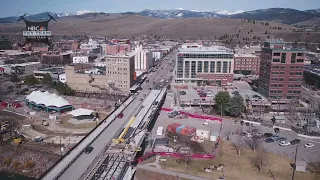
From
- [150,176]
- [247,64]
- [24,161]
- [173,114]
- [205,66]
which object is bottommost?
[24,161]

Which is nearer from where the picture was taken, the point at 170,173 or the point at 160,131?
the point at 170,173

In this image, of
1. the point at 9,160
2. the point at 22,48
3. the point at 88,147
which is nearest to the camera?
the point at 88,147

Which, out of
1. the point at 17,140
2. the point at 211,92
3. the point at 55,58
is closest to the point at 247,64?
the point at 211,92

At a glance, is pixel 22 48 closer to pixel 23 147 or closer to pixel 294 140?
pixel 23 147

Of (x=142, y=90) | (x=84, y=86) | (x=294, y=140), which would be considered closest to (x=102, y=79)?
(x=84, y=86)

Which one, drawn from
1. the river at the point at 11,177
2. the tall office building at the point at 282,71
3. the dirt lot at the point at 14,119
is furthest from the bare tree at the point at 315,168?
the dirt lot at the point at 14,119

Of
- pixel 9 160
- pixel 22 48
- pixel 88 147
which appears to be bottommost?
pixel 9 160

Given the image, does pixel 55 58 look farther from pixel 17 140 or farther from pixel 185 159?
pixel 185 159
